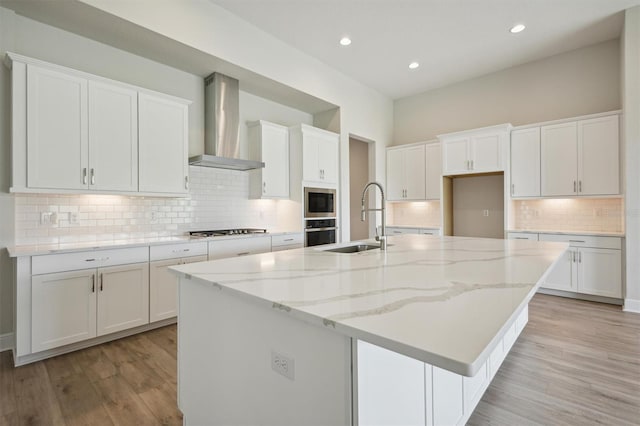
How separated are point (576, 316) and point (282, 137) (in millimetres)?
4126

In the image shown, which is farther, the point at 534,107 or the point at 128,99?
the point at 534,107

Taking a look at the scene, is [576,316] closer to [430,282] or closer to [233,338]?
[430,282]

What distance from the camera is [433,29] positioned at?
3.96 meters

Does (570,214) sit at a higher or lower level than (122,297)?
higher

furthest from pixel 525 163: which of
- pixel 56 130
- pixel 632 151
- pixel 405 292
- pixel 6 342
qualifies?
pixel 6 342

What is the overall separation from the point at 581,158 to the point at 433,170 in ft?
6.52

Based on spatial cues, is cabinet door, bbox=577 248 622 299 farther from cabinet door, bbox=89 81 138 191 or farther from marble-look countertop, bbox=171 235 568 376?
cabinet door, bbox=89 81 138 191

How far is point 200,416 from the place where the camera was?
4.91 ft

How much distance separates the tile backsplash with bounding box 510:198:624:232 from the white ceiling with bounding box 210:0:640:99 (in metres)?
2.13

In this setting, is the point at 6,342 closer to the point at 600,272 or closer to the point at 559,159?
the point at 600,272

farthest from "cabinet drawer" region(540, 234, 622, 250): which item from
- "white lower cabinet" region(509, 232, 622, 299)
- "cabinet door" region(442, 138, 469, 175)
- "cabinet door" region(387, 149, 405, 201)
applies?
"cabinet door" region(387, 149, 405, 201)

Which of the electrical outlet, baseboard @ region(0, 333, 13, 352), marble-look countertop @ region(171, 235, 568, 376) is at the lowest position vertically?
baseboard @ region(0, 333, 13, 352)

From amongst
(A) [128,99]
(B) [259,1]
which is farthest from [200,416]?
(B) [259,1]

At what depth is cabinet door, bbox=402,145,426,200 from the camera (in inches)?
225
